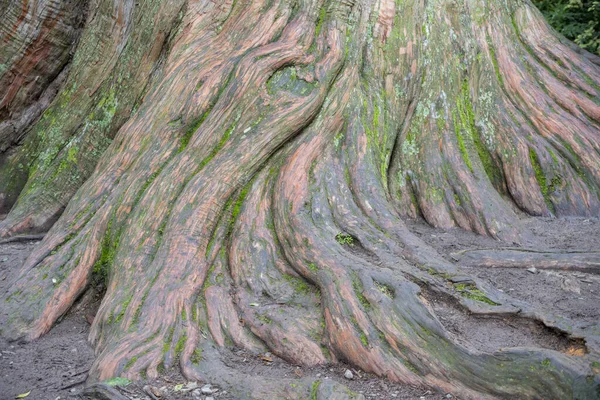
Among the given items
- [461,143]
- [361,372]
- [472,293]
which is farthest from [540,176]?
[361,372]

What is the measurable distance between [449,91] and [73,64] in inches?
165

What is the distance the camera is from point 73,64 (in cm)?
734

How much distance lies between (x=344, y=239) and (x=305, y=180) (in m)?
0.58

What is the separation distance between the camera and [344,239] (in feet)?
15.9

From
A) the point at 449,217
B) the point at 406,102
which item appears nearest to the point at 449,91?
the point at 406,102

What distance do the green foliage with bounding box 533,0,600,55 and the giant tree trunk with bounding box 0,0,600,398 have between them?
10.7ft

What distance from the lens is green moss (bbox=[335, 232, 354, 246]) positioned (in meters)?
4.82

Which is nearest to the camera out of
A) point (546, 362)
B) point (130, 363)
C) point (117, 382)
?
point (546, 362)

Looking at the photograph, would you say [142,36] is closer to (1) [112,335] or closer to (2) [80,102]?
(2) [80,102]

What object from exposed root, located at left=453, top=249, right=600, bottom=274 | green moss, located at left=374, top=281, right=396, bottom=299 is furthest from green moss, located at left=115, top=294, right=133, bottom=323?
exposed root, located at left=453, top=249, right=600, bottom=274

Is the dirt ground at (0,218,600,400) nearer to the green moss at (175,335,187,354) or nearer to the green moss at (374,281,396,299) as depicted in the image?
the green moss at (175,335,187,354)

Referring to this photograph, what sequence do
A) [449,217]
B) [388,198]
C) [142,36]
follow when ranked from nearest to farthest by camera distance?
[388,198] → [449,217] → [142,36]

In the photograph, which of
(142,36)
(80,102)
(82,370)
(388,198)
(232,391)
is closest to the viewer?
(232,391)

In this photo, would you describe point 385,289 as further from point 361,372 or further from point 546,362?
point 546,362
